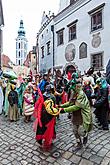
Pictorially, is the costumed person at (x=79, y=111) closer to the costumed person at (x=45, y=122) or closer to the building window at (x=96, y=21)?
the costumed person at (x=45, y=122)

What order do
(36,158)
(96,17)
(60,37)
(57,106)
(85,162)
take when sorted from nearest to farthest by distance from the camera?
(85,162) < (36,158) < (57,106) < (96,17) < (60,37)

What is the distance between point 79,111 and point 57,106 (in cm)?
55

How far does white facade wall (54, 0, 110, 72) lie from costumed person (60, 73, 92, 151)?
31.4 ft

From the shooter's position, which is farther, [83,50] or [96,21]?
[83,50]

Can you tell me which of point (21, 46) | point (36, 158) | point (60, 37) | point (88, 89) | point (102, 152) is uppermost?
point (21, 46)

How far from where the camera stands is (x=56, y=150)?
5.88m

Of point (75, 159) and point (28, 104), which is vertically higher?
point (28, 104)

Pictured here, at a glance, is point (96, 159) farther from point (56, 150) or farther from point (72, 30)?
point (72, 30)

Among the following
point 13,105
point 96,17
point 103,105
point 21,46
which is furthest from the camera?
point 21,46

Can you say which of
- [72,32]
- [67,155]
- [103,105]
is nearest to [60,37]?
[72,32]

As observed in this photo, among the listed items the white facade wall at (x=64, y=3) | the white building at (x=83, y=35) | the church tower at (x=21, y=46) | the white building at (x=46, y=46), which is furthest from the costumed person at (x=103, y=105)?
the church tower at (x=21, y=46)

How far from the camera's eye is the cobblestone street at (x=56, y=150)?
17.5 ft

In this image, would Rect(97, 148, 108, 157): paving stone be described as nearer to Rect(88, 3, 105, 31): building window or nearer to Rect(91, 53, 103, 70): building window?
Rect(91, 53, 103, 70): building window

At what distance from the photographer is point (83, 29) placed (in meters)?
17.0
